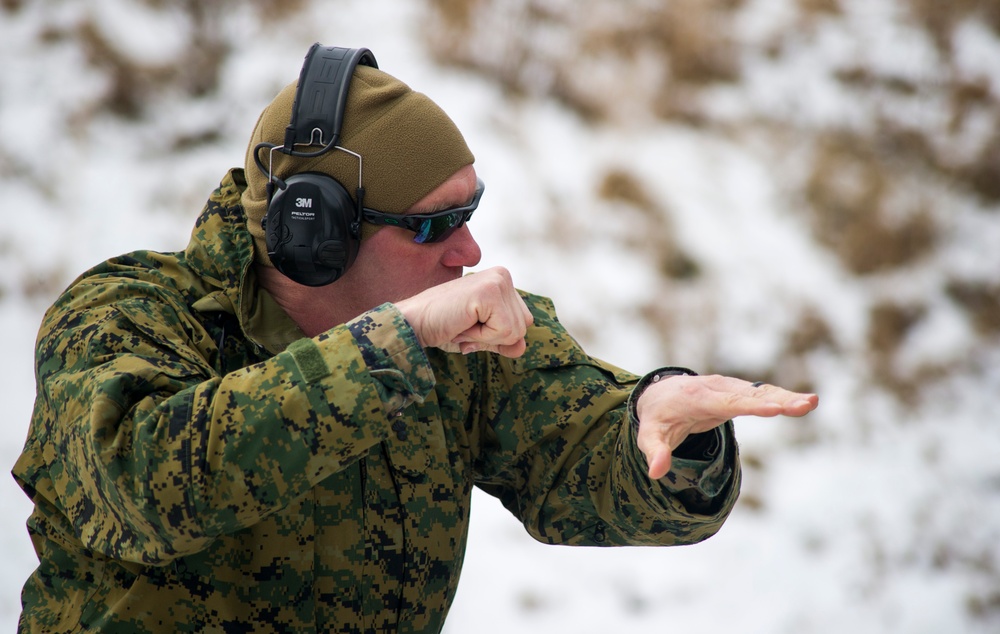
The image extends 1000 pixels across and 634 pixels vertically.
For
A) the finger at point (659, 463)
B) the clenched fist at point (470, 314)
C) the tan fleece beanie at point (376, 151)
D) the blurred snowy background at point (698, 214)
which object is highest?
the tan fleece beanie at point (376, 151)

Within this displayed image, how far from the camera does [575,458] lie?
2160mm

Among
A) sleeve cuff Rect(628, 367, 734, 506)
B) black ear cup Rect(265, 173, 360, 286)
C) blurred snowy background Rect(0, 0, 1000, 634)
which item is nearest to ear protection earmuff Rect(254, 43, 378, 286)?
black ear cup Rect(265, 173, 360, 286)

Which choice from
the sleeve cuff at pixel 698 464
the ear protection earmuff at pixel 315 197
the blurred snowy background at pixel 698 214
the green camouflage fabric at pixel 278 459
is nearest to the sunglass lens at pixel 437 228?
the ear protection earmuff at pixel 315 197

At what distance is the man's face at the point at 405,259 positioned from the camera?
6.94 feet

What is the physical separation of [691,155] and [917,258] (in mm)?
1323

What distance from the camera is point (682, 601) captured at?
13.7 ft

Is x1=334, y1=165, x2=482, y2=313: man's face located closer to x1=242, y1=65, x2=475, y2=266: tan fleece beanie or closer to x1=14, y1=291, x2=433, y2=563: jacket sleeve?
x1=242, y1=65, x2=475, y2=266: tan fleece beanie

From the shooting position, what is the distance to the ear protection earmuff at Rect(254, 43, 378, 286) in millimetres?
1984

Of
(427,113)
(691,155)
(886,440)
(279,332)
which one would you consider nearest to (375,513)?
(279,332)

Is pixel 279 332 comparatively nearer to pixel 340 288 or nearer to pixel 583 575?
pixel 340 288

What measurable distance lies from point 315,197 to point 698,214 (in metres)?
3.96

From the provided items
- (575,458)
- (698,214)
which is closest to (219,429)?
(575,458)

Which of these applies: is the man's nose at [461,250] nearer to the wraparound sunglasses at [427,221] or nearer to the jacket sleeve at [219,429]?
the wraparound sunglasses at [427,221]

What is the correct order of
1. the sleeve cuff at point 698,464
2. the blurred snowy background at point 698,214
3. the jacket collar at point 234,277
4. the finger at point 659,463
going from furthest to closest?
the blurred snowy background at point 698,214
the jacket collar at point 234,277
the sleeve cuff at point 698,464
the finger at point 659,463
